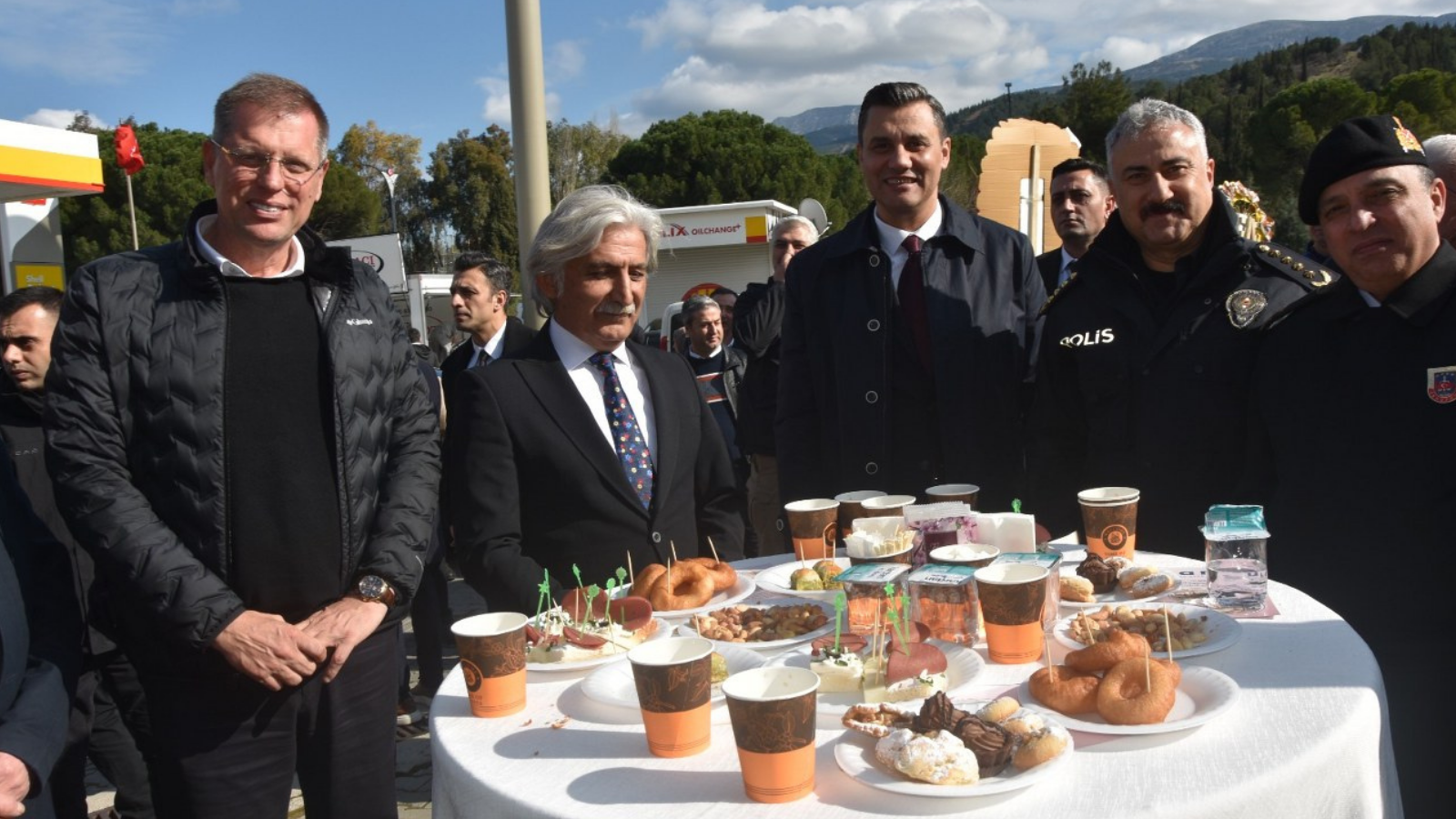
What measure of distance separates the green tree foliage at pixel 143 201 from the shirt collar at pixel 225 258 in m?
37.8

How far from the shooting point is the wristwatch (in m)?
2.52

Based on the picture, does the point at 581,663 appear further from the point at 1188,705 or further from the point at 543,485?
the point at 1188,705

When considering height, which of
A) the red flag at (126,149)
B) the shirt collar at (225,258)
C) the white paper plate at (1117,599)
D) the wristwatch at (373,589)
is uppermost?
the red flag at (126,149)

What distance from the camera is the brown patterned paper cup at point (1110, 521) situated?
8.29 ft

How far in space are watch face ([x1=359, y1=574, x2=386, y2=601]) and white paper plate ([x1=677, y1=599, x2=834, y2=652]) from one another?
83 centimetres

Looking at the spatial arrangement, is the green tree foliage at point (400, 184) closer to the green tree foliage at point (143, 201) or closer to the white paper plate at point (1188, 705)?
the green tree foliage at point (143, 201)

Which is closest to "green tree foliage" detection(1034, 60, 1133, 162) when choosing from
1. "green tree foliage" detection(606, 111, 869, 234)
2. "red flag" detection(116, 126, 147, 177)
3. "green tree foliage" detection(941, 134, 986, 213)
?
"green tree foliage" detection(941, 134, 986, 213)

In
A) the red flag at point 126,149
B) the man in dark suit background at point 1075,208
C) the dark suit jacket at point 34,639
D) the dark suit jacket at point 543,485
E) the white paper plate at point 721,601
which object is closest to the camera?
the dark suit jacket at point 34,639

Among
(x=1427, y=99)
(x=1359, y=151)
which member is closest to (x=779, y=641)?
(x=1359, y=151)

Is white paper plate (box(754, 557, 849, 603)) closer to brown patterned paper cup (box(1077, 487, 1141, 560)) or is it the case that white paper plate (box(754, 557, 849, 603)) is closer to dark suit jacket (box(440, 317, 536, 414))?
brown patterned paper cup (box(1077, 487, 1141, 560))

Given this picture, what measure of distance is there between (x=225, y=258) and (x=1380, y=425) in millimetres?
3054

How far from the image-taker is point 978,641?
81.4 inches

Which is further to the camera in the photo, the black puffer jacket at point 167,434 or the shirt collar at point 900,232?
the shirt collar at point 900,232

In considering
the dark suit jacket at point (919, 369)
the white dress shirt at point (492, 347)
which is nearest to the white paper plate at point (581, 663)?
the dark suit jacket at point (919, 369)
